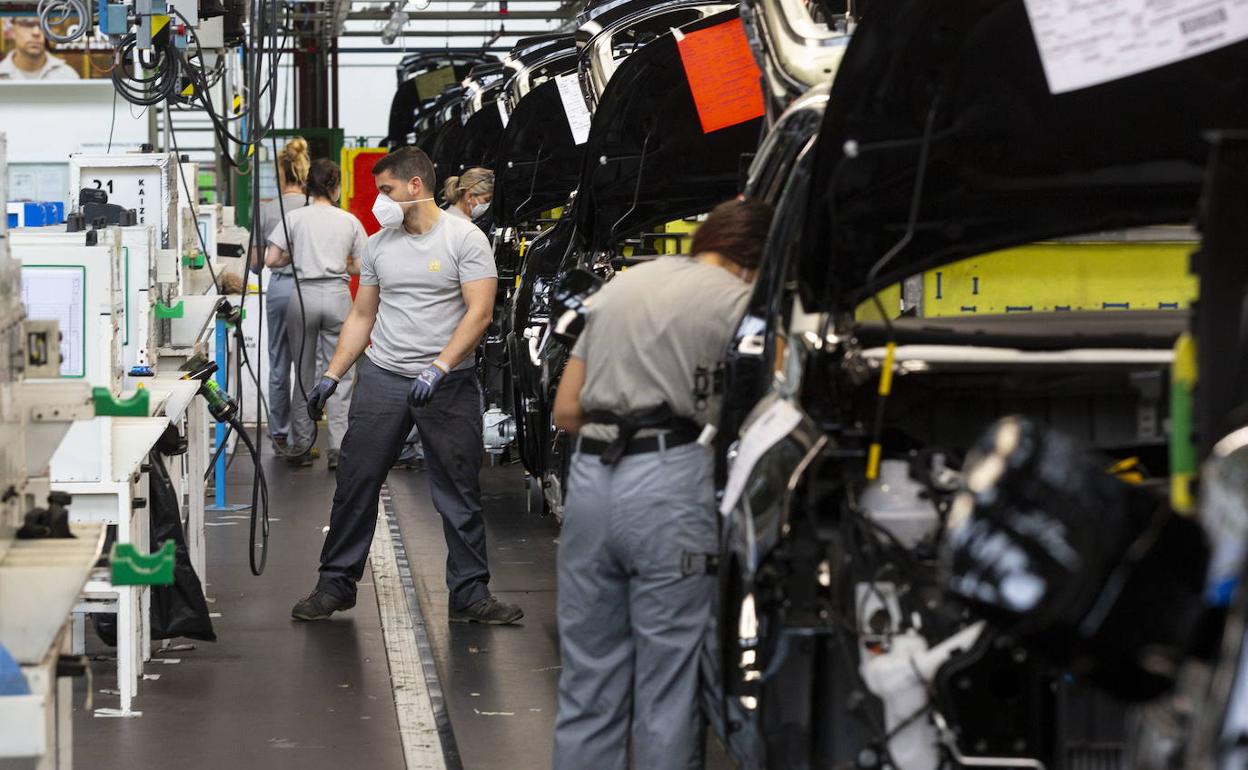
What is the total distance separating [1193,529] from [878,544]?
101 centimetres

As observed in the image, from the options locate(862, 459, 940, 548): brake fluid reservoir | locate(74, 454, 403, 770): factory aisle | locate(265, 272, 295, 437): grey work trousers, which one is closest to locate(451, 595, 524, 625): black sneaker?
locate(74, 454, 403, 770): factory aisle

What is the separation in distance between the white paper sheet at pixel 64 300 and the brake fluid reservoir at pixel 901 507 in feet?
10.7

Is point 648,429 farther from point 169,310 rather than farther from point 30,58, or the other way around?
point 30,58

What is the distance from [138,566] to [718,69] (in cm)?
268

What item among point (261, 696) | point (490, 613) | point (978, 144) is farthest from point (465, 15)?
point (978, 144)

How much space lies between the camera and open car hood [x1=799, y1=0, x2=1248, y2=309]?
148 inches

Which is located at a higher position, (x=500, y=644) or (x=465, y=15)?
(x=465, y=15)

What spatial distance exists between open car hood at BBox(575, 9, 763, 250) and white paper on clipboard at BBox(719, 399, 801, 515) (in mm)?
3164

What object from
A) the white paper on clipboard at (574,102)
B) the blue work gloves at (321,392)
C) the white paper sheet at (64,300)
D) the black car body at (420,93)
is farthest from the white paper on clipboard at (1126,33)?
the black car body at (420,93)

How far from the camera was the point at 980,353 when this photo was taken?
368 centimetres

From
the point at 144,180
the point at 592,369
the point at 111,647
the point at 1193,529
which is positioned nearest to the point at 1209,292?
the point at 1193,529

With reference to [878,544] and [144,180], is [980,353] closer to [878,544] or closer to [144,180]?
[878,544]

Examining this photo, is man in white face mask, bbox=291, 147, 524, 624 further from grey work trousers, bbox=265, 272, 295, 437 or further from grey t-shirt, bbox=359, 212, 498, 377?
grey work trousers, bbox=265, 272, 295, 437

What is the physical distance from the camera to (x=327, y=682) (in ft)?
20.8
